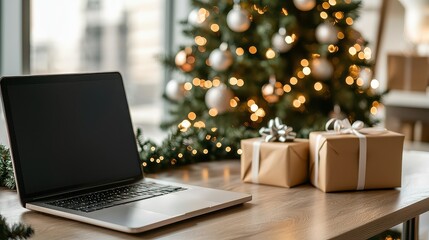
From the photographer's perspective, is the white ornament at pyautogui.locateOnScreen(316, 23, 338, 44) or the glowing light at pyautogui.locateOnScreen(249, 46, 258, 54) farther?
the glowing light at pyautogui.locateOnScreen(249, 46, 258, 54)

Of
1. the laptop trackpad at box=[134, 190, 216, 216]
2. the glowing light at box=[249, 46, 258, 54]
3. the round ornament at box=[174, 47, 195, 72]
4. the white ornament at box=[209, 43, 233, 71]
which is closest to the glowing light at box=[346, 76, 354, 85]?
the glowing light at box=[249, 46, 258, 54]

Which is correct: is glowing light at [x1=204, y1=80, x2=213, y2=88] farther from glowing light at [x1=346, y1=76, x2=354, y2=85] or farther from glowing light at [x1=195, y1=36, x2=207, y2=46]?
glowing light at [x1=346, y1=76, x2=354, y2=85]

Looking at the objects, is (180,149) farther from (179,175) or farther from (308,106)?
(308,106)

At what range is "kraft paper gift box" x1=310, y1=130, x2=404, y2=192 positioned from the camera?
1.50 meters

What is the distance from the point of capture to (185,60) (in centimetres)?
395

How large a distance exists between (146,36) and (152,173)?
358 cm

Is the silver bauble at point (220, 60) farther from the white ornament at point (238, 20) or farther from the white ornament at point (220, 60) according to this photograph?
the white ornament at point (238, 20)

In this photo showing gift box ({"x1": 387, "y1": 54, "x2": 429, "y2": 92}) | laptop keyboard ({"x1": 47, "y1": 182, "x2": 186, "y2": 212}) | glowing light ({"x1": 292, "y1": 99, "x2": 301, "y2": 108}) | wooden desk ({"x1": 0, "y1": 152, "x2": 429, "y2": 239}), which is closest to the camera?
wooden desk ({"x1": 0, "y1": 152, "x2": 429, "y2": 239})

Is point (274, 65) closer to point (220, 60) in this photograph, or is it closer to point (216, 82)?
point (220, 60)


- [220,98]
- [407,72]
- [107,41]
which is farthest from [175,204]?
[407,72]

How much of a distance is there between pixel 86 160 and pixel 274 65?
2359 millimetres

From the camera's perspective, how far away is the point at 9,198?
1.35 metres

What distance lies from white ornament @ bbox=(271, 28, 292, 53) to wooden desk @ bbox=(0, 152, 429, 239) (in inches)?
78.1

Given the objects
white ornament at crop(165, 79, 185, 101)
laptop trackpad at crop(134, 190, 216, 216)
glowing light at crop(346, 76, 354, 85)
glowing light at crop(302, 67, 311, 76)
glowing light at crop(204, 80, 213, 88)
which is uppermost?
glowing light at crop(302, 67, 311, 76)
